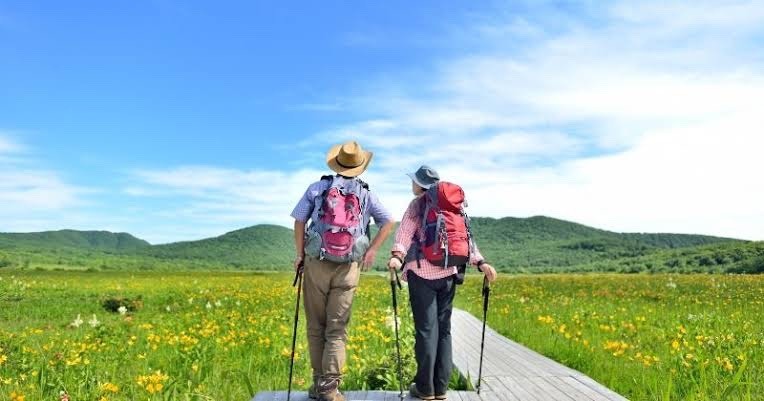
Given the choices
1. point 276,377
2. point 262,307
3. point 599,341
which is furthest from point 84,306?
point 599,341

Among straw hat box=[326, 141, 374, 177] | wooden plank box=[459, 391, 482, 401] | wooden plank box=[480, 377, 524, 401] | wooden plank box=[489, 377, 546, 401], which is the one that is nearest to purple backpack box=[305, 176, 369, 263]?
straw hat box=[326, 141, 374, 177]

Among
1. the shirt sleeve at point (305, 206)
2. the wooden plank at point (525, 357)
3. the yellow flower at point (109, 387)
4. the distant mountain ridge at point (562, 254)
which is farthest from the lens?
the distant mountain ridge at point (562, 254)

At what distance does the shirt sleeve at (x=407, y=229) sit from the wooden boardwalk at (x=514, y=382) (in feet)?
5.53

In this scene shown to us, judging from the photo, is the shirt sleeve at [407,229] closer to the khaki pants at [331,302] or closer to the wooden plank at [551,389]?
the khaki pants at [331,302]

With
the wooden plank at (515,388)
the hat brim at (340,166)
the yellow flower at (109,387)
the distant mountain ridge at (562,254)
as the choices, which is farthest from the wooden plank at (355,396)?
the distant mountain ridge at (562,254)

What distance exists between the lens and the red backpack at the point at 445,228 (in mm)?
6797

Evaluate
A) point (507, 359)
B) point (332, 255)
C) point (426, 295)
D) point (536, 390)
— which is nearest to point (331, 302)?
point (332, 255)

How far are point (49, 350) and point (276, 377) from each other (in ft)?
15.7

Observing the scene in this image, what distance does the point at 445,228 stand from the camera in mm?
6867

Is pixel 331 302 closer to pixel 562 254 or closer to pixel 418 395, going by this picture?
pixel 418 395

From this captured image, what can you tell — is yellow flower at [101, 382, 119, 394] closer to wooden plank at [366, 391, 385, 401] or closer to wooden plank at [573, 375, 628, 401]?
wooden plank at [366, 391, 385, 401]

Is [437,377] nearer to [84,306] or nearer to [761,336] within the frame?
[761,336]

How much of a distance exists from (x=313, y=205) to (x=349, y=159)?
1.98 ft

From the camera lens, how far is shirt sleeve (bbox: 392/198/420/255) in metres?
6.85
